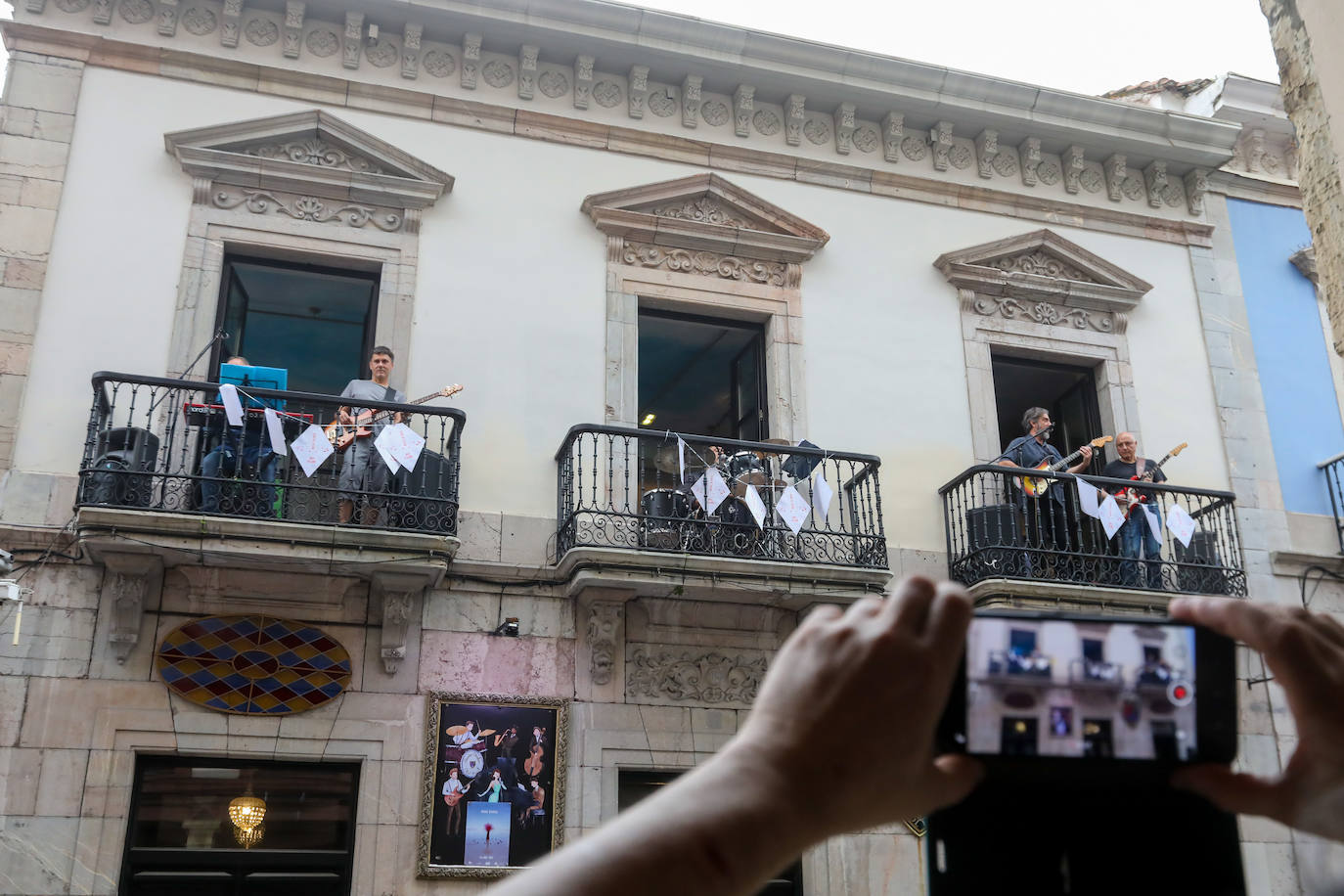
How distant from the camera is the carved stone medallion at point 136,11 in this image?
10727 mm

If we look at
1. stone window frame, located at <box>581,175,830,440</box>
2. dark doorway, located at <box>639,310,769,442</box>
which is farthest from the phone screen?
dark doorway, located at <box>639,310,769,442</box>

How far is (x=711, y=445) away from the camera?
10516 millimetres

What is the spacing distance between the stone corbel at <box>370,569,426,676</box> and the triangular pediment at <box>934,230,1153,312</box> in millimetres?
6185

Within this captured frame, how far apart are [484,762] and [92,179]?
5.80m

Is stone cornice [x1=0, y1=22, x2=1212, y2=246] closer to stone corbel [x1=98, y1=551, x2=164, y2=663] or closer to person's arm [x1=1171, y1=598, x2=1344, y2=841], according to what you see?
stone corbel [x1=98, y1=551, x2=164, y2=663]

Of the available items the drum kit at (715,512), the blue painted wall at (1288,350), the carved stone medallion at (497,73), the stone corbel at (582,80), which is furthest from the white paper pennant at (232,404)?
the blue painted wall at (1288,350)

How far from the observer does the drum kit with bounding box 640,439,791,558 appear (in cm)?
1010

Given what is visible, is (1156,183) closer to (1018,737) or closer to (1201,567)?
(1201,567)

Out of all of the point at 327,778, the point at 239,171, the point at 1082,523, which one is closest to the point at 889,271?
the point at 1082,523

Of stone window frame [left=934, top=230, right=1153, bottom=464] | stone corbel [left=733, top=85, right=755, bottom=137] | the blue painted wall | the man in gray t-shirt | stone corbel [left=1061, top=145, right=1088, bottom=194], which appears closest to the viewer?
the man in gray t-shirt

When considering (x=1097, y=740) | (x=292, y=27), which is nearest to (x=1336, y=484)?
(x=292, y=27)

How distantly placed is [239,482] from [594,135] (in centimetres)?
490

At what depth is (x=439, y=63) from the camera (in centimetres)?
1151

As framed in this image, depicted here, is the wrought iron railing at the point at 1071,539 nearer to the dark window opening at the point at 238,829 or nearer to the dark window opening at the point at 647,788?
the dark window opening at the point at 647,788
